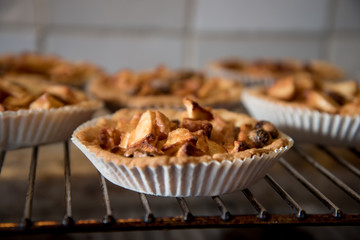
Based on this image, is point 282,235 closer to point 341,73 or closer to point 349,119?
point 349,119

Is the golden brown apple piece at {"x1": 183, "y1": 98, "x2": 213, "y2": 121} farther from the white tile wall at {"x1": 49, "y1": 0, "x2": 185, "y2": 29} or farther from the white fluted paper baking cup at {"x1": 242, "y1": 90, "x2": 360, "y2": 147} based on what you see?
the white tile wall at {"x1": 49, "y1": 0, "x2": 185, "y2": 29}

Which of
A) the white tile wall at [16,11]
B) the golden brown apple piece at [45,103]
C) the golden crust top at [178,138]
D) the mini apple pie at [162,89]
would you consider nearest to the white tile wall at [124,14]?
the white tile wall at [16,11]

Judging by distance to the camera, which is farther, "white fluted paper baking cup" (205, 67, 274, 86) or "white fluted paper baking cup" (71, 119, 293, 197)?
"white fluted paper baking cup" (205, 67, 274, 86)

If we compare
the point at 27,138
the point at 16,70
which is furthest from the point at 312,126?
the point at 16,70

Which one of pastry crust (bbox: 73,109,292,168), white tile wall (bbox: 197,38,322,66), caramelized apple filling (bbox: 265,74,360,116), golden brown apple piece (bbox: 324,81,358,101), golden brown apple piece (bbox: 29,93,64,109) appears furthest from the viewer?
white tile wall (bbox: 197,38,322,66)

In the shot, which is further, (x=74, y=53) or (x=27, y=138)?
(x=74, y=53)

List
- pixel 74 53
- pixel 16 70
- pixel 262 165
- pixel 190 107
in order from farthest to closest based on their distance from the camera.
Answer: pixel 74 53 < pixel 16 70 < pixel 190 107 < pixel 262 165

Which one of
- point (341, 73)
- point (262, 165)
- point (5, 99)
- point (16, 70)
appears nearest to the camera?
point (262, 165)

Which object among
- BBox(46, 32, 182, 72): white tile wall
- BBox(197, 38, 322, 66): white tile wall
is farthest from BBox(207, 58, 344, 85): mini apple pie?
BBox(46, 32, 182, 72): white tile wall
